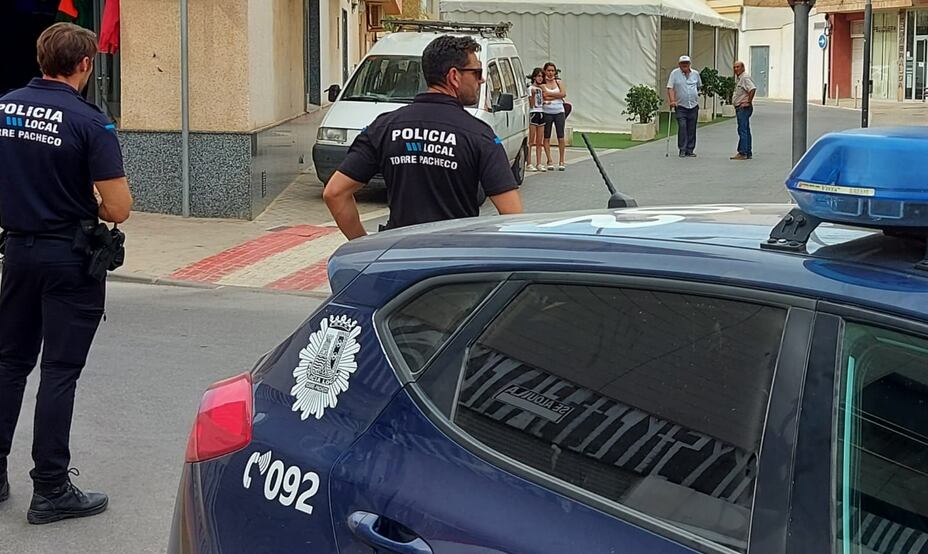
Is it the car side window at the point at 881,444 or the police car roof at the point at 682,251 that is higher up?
the police car roof at the point at 682,251

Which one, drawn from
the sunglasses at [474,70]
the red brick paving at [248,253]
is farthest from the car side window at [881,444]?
the red brick paving at [248,253]

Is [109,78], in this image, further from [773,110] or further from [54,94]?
[773,110]

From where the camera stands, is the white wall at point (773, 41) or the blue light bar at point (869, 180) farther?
the white wall at point (773, 41)

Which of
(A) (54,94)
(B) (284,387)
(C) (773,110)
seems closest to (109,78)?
(A) (54,94)

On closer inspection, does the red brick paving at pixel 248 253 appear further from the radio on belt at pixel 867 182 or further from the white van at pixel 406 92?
the radio on belt at pixel 867 182

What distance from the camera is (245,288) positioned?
10.3 meters

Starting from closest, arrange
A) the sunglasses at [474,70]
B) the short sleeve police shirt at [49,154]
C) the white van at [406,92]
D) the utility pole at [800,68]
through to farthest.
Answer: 1. the short sleeve police shirt at [49,154]
2. the sunglasses at [474,70]
3. the utility pole at [800,68]
4. the white van at [406,92]

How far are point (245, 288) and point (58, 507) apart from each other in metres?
5.56

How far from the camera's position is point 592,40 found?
25734mm

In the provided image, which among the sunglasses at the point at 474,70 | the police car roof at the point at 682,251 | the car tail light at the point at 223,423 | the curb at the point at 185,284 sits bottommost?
the curb at the point at 185,284

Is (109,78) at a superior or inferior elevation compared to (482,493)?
superior

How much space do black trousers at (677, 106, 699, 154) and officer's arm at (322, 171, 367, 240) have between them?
16.7m

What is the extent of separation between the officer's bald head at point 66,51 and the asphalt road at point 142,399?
6.09 feet

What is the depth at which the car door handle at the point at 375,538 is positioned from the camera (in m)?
2.34
